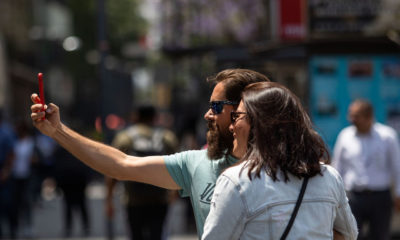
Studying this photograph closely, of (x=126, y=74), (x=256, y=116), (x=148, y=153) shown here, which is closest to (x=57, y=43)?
(x=126, y=74)

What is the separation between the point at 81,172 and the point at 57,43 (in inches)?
130

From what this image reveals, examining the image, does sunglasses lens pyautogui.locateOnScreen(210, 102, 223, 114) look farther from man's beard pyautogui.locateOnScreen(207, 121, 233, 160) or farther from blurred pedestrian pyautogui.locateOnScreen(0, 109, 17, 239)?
blurred pedestrian pyautogui.locateOnScreen(0, 109, 17, 239)

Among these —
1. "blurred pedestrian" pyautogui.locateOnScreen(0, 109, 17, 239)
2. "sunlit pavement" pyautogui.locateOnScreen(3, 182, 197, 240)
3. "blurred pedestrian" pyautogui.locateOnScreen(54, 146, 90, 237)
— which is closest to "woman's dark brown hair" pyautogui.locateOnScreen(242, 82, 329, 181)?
"sunlit pavement" pyautogui.locateOnScreen(3, 182, 197, 240)

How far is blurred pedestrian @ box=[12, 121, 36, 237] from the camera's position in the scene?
12.4 meters

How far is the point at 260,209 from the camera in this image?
9.80 feet

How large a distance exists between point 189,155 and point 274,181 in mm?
989

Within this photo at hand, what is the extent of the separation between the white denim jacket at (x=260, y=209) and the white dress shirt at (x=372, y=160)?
16.3 ft

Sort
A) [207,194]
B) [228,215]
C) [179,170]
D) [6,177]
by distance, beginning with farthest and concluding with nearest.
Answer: [6,177]
[179,170]
[207,194]
[228,215]

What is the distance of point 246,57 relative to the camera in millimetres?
11914

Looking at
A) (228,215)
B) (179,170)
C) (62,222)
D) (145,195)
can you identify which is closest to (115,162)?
(179,170)

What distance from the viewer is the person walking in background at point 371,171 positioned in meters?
7.95

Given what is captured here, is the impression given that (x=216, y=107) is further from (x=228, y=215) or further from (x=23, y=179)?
(x=23, y=179)

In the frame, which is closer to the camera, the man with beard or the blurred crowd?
the man with beard

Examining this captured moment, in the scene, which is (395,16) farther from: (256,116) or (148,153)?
(256,116)
